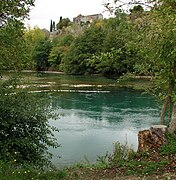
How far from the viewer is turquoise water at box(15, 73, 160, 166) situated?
14.3 m

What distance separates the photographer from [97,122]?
20.2m

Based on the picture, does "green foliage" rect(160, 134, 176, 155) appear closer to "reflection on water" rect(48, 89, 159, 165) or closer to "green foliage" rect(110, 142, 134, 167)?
"green foliage" rect(110, 142, 134, 167)

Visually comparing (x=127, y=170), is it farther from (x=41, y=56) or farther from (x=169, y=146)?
(x=41, y=56)

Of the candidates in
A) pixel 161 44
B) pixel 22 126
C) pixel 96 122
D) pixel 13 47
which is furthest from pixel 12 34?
pixel 96 122

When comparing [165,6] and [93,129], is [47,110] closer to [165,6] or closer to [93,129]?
[165,6]

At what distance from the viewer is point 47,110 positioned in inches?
347

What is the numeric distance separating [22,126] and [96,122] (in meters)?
12.2

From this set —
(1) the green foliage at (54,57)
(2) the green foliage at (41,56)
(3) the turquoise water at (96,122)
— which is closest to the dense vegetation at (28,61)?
(3) the turquoise water at (96,122)

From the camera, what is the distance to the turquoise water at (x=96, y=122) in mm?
14336

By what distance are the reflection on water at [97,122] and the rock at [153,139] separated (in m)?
3.18

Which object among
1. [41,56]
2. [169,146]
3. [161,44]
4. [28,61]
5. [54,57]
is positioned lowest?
[169,146]

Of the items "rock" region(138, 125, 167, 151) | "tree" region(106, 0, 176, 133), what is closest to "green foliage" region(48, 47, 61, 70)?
"tree" region(106, 0, 176, 133)

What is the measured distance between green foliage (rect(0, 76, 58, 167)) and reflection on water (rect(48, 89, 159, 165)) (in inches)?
90.8

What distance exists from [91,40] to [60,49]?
13.1 m
